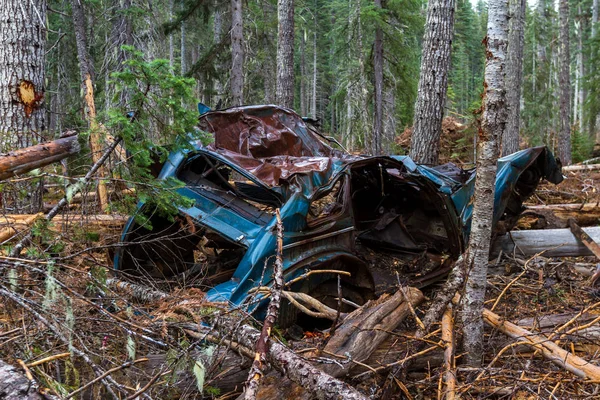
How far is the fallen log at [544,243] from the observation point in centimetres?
704

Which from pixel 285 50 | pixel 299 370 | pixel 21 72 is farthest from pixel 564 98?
pixel 299 370

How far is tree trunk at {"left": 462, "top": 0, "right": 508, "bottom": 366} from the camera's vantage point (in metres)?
3.33

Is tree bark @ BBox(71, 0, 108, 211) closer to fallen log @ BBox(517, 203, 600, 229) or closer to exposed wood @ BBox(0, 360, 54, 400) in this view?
exposed wood @ BBox(0, 360, 54, 400)

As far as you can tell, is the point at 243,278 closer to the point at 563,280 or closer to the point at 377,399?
the point at 377,399

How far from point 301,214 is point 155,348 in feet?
5.95

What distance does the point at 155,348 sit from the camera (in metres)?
2.86

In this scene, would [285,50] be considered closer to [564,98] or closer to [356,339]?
[356,339]

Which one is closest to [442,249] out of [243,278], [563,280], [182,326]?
[563,280]

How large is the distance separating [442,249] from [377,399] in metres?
3.90

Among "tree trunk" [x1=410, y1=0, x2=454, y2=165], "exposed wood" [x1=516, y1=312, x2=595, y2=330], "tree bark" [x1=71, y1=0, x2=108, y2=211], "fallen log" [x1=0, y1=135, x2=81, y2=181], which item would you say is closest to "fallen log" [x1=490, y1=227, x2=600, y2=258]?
"tree trunk" [x1=410, y1=0, x2=454, y2=165]

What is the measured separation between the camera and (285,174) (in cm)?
462

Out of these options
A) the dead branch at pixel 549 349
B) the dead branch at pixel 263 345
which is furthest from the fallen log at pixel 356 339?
the dead branch at pixel 549 349

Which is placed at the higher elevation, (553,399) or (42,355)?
(42,355)

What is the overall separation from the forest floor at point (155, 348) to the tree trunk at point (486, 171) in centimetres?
24
